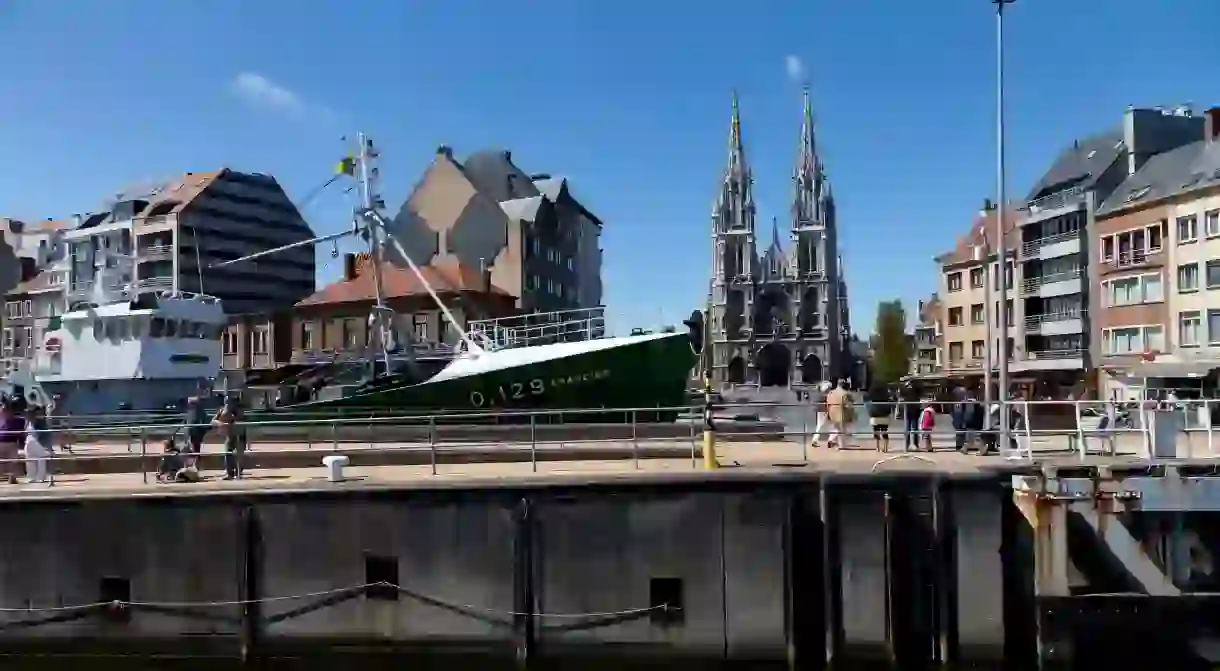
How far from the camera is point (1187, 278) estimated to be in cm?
4428

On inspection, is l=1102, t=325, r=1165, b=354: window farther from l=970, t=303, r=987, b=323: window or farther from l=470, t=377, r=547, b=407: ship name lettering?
l=470, t=377, r=547, b=407: ship name lettering

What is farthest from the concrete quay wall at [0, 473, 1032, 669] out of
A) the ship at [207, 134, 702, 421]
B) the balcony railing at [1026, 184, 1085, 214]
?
the balcony railing at [1026, 184, 1085, 214]

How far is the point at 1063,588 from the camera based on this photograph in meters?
14.2

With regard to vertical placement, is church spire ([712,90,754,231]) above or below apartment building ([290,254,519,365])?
above

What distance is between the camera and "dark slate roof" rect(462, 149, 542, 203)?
64.2m

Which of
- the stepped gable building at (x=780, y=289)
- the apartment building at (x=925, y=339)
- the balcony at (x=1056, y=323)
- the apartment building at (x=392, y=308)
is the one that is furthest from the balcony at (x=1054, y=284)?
the stepped gable building at (x=780, y=289)

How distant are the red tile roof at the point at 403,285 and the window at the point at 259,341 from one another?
4238 mm

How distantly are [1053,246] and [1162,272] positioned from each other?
1022 cm

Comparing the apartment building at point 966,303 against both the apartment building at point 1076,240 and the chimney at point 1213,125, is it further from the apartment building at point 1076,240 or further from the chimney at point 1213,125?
the chimney at point 1213,125

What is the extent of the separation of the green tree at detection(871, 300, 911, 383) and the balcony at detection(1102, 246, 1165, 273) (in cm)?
4377

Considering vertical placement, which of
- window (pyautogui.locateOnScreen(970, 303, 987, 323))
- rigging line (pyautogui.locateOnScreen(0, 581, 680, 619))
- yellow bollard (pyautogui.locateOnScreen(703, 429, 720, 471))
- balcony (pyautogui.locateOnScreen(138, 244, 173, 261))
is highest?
balcony (pyautogui.locateOnScreen(138, 244, 173, 261))

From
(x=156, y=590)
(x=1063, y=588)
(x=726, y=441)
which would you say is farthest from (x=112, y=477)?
(x=1063, y=588)

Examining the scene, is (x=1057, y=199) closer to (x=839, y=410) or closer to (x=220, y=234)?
(x=839, y=410)

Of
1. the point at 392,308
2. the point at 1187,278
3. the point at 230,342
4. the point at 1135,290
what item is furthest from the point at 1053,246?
the point at 230,342
